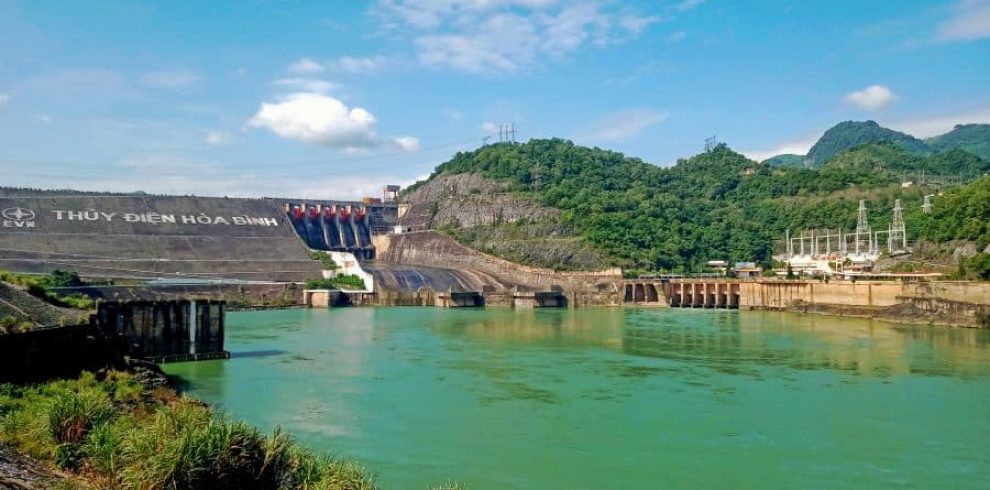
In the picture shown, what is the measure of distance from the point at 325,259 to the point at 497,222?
2024 cm

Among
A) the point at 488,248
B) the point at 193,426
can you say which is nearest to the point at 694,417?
the point at 193,426

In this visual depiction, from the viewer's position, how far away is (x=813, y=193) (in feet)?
347

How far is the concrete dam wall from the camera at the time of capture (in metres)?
67.4

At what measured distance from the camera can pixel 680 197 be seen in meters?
113

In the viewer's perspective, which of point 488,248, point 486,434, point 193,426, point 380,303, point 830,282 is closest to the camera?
point 193,426

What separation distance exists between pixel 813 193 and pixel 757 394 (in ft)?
285

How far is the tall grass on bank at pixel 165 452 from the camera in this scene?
34.0 ft

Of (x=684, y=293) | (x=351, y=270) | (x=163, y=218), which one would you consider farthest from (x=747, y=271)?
(x=163, y=218)

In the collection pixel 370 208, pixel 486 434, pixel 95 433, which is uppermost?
pixel 370 208

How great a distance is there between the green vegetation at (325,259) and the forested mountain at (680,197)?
1895 centimetres

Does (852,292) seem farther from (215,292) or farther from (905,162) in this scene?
(905,162)

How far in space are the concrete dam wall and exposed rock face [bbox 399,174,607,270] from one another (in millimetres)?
18032

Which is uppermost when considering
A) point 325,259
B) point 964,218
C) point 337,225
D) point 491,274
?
point 337,225

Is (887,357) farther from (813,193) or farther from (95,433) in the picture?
(813,193)
